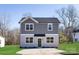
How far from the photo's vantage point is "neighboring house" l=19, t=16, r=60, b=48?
26.4 metres

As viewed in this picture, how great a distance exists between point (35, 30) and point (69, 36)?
759 millimetres

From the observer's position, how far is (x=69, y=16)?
26.3 m

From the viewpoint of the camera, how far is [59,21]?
26.3 m

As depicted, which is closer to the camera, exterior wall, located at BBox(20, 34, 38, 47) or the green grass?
the green grass

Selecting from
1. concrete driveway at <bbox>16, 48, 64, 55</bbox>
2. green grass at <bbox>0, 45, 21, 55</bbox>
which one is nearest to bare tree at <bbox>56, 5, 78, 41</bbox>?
concrete driveway at <bbox>16, 48, 64, 55</bbox>

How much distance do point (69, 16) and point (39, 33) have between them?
758mm

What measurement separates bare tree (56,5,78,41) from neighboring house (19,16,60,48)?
223mm

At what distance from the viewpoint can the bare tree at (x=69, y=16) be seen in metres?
26.2

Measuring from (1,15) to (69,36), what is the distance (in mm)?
1552

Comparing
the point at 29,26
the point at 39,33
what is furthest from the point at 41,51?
the point at 29,26

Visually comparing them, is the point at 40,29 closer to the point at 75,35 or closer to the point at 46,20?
the point at 46,20

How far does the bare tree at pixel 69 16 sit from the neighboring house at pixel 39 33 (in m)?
0.22

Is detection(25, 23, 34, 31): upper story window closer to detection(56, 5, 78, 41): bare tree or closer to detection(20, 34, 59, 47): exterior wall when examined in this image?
detection(20, 34, 59, 47): exterior wall

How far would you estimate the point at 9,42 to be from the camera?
86.4 ft
